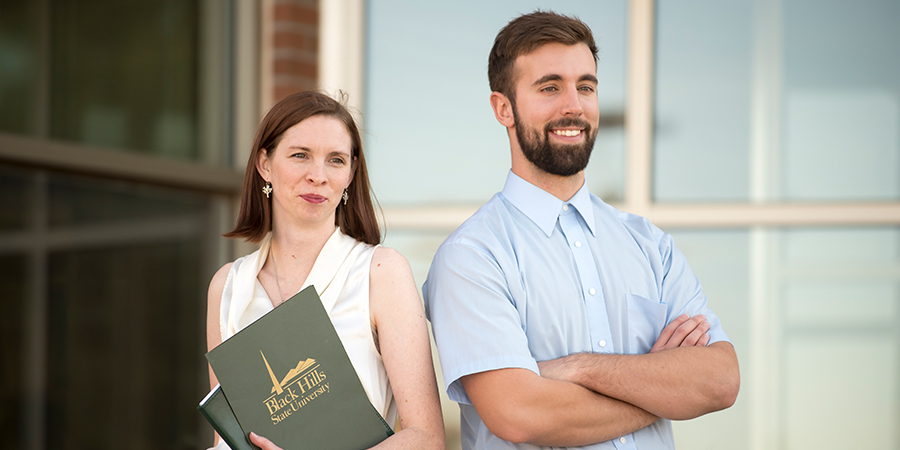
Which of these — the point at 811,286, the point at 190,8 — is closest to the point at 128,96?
the point at 190,8

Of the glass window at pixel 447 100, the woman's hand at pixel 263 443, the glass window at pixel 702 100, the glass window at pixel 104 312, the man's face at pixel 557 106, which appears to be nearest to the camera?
the woman's hand at pixel 263 443

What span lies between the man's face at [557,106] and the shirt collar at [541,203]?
71 millimetres

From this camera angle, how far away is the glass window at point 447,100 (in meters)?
3.49

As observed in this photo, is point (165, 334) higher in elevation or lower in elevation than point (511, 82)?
lower

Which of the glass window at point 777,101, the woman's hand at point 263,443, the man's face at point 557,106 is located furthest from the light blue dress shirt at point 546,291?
the glass window at point 777,101

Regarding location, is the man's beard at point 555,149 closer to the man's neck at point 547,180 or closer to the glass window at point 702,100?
the man's neck at point 547,180

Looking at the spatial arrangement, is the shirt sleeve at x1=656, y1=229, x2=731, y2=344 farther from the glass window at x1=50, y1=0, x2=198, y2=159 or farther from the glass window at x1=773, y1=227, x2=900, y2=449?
the glass window at x1=50, y1=0, x2=198, y2=159

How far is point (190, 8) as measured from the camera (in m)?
3.58

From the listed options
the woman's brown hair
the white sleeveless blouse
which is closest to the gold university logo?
the white sleeveless blouse

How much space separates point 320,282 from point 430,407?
37 centimetres

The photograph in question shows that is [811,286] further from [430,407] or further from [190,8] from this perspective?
[190,8]

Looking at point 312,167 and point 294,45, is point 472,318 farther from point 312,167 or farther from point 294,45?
point 294,45

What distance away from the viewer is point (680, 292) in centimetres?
185

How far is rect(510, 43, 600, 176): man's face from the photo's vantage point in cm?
180
